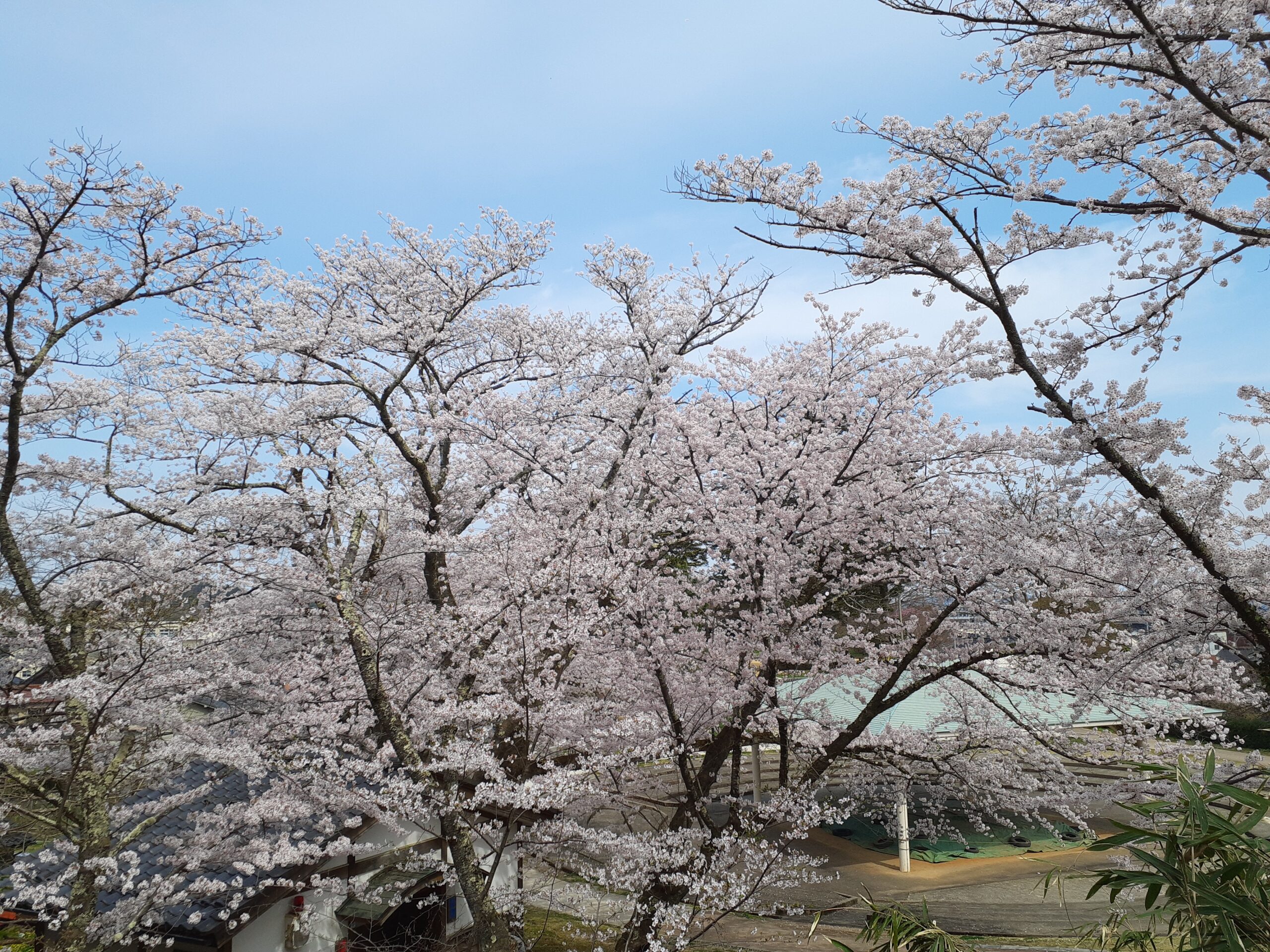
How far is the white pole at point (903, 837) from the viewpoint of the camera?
45.6 ft

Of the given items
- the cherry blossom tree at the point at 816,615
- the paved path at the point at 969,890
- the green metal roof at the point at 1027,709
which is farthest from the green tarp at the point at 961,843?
the cherry blossom tree at the point at 816,615

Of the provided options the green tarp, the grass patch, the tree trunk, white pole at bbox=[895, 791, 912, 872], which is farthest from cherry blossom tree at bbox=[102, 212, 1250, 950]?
the green tarp

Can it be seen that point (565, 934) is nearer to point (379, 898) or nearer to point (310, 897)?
point (379, 898)

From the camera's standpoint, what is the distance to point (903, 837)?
555 inches

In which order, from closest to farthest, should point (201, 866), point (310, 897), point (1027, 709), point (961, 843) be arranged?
1. point (201, 866)
2. point (310, 897)
3. point (961, 843)
4. point (1027, 709)

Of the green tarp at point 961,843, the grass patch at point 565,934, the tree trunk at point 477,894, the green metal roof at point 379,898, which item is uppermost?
the tree trunk at point 477,894

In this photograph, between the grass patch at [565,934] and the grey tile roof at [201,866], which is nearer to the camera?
the grey tile roof at [201,866]

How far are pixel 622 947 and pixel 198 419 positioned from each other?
8.08 metres

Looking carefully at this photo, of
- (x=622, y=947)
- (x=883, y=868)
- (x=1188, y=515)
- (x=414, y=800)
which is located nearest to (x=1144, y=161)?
(x=1188, y=515)

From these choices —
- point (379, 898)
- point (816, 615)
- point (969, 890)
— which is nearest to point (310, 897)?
point (379, 898)

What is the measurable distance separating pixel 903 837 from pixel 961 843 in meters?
1.93

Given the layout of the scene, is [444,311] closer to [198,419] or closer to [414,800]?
[198,419]

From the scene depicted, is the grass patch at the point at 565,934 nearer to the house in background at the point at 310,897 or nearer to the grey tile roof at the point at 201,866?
the house in background at the point at 310,897

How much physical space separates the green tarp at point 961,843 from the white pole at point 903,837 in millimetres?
345
